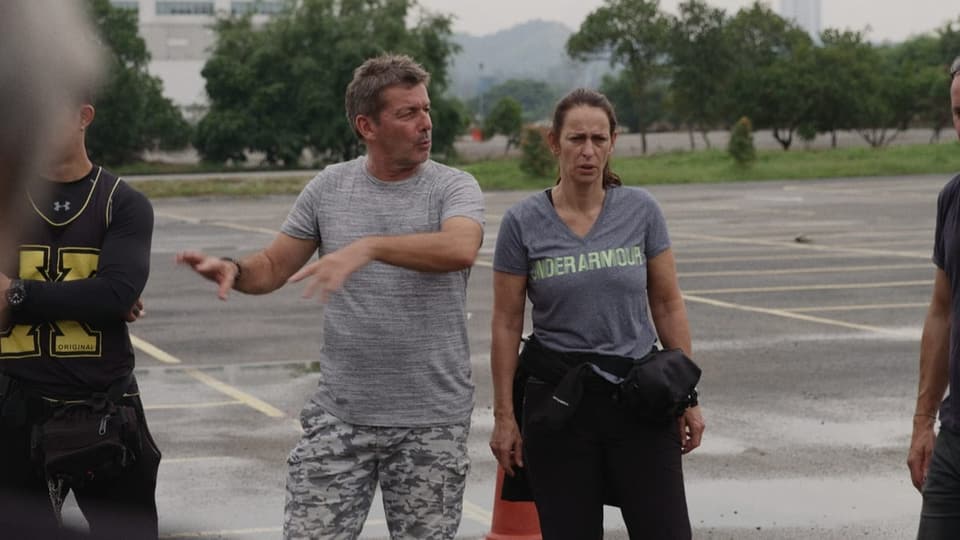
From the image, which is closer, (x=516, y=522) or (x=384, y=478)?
(x=384, y=478)

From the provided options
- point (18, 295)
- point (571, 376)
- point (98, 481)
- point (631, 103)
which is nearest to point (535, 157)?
point (571, 376)

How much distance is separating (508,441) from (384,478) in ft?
1.84

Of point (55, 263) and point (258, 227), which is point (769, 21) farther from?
point (55, 263)

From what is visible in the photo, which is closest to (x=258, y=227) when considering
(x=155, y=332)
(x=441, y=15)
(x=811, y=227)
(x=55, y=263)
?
(x=811, y=227)

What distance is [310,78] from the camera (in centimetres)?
6294

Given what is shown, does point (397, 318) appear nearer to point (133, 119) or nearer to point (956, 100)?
point (956, 100)

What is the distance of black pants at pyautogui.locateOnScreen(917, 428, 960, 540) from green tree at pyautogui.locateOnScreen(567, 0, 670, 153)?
67.2m

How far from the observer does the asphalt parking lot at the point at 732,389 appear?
24.2 feet

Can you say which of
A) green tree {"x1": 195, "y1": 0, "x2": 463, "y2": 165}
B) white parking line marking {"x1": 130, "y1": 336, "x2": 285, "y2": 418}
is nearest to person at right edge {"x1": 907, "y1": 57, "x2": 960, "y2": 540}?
white parking line marking {"x1": 130, "y1": 336, "x2": 285, "y2": 418}

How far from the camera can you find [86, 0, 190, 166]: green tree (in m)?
64.4

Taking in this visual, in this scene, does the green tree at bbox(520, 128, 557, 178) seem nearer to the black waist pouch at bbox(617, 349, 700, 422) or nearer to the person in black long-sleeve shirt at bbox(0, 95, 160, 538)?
the black waist pouch at bbox(617, 349, 700, 422)

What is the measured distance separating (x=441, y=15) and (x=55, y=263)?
6096 cm

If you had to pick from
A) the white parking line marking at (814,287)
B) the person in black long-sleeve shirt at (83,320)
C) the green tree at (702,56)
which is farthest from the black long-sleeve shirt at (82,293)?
the green tree at (702,56)

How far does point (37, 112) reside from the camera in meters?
0.96
